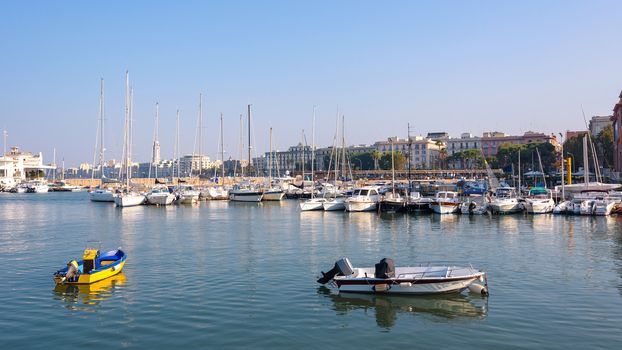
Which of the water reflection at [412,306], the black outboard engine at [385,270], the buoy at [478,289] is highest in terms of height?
the black outboard engine at [385,270]

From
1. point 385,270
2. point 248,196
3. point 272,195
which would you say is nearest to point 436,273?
point 385,270

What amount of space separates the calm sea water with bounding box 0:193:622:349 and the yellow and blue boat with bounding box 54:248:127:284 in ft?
1.63

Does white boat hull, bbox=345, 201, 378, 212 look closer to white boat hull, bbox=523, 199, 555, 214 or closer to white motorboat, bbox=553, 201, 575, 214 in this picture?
white boat hull, bbox=523, 199, 555, 214

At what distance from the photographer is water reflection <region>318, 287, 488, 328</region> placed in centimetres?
2113

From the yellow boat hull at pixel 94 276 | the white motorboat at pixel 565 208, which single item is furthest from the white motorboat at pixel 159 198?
the yellow boat hull at pixel 94 276

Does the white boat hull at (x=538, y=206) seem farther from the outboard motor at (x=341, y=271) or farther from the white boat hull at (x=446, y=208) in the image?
the outboard motor at (x=341, y=271)

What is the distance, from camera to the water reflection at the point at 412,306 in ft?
69.3

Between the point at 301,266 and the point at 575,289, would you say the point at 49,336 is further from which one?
the point at 575,289

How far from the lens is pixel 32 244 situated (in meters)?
41.3

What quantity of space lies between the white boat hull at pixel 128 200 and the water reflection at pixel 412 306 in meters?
66.2

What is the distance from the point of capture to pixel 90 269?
27.0 metres

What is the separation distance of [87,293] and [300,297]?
9702 mm

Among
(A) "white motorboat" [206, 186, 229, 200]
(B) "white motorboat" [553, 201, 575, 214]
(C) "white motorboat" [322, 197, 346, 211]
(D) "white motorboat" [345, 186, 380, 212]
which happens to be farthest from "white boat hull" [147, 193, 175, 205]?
(B) "white motorboat" [553, 201, 575, 214]

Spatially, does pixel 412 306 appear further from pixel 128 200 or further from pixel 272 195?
pixel 272 195
